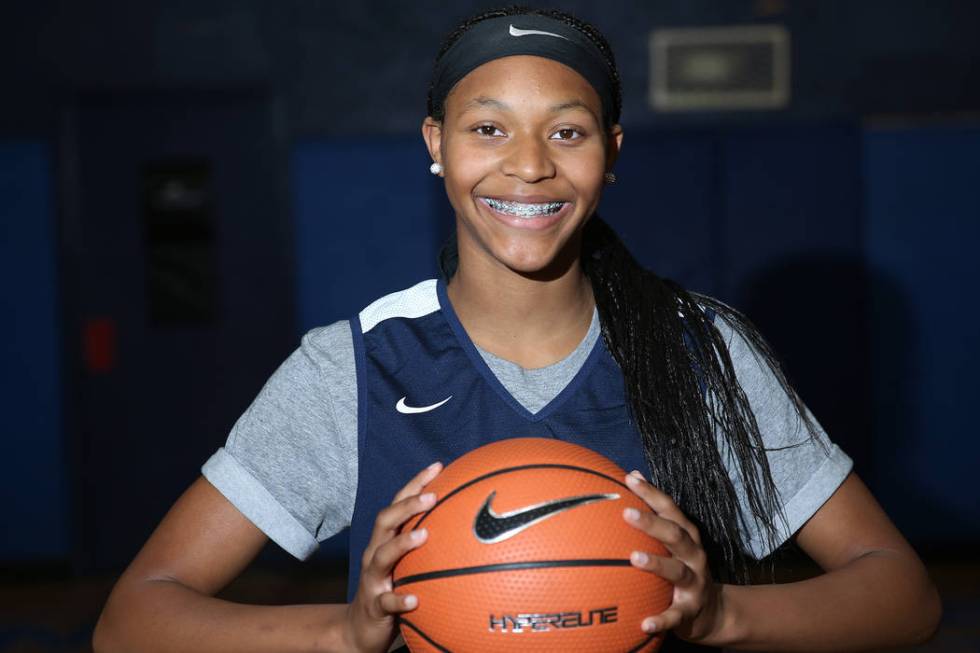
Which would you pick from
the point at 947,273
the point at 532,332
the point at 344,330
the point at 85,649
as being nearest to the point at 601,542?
the point at 532,332

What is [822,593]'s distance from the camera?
1.27 meters

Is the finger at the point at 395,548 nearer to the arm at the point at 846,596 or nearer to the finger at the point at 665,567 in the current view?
the finger at the point at 665,567

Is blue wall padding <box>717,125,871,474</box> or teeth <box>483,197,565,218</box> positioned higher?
teeth <box>483,197,565,218</box>

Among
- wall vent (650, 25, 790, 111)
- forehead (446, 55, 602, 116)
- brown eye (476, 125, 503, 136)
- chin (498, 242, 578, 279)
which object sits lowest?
chin (498, 242, 578, 279)

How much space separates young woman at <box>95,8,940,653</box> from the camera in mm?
1309

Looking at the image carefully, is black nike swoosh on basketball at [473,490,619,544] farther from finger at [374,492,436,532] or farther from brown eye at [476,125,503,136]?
brown eye at [476,125,503,136]

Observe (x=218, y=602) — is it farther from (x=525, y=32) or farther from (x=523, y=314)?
(x=525, y=32)

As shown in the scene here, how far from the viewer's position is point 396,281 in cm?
422

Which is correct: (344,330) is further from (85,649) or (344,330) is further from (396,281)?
(396,281)

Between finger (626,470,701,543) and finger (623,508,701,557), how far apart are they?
2 centimetres

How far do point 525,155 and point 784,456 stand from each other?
1.77 feet

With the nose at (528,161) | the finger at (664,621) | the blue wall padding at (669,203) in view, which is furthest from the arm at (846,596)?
the blue wall padding at (669,203)

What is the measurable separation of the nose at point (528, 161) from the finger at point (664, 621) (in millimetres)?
563

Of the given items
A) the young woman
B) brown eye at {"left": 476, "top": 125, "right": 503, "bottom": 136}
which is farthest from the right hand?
brown eye at {"left": 476, "top": 125, "right": 503, "bottom": 136}
